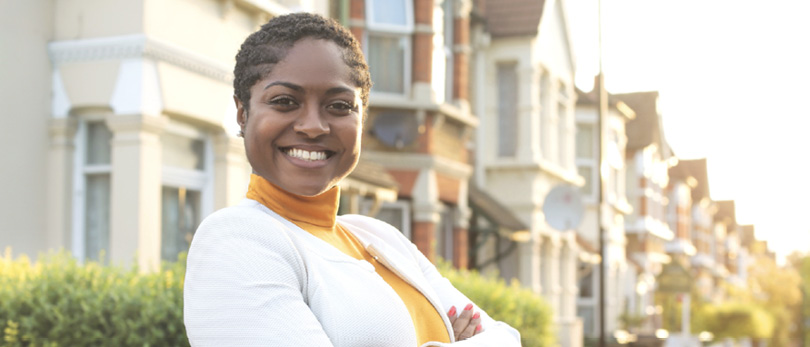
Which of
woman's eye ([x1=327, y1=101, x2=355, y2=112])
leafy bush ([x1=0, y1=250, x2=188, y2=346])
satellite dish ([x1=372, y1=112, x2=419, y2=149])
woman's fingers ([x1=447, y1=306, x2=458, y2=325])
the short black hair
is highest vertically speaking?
satellite dish ([x1=372, y1=112, x2=419, y2=149])

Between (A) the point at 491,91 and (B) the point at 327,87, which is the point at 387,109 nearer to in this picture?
(A) the point at 491,91

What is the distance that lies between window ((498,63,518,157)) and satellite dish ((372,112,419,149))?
5.99 meters

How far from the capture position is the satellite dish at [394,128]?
51.2 ft

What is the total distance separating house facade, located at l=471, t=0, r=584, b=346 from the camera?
20.8 meters

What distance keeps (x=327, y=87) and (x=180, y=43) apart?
7876mm

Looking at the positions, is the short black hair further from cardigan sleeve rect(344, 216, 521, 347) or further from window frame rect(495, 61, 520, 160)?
window frame rect(495, 61, 520, 160)

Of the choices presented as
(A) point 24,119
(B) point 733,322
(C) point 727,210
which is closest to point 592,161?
(B) point 733,322

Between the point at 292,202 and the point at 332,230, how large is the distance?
18 centimetres

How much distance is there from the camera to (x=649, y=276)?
36438 millimetres

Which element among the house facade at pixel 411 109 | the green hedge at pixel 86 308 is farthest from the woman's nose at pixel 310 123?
the house facade at pixel 411 109

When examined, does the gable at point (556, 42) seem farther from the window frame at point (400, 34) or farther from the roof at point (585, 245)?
the window frame at point (400, 34)

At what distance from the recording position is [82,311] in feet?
19.7

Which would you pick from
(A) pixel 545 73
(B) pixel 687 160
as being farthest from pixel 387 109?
(B) pixel 687 160

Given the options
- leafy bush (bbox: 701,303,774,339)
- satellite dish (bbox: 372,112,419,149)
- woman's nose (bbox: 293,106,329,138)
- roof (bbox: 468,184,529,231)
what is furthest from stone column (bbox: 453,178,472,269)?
leafy bush (bbox: 701,303,774,339)
